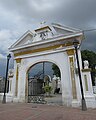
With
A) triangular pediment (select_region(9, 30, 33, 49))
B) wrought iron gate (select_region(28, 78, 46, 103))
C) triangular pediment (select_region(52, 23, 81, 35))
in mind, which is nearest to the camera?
triangular pediment (select_region(52, 23, 81, 35))

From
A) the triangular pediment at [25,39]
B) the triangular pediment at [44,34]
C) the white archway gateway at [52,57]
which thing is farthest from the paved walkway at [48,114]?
the triangular pediment at [25,39]

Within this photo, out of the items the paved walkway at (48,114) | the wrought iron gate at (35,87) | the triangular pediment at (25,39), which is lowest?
the paved walkway at (48,114)

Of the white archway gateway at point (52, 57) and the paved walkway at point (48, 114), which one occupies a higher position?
the white archway gateway at point (52, 57)

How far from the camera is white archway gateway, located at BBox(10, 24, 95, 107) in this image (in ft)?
32.5

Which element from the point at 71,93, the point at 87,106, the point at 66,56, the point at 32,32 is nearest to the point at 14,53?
the point at 32,32

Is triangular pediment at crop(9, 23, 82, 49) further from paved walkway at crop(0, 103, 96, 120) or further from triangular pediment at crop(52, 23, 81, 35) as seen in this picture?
paved walkway at crop(0, 103, 96, 120)

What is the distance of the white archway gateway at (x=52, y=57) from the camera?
9.91 metres

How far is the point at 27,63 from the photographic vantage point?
12305 millimetres

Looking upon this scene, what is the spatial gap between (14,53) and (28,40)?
1.77 m

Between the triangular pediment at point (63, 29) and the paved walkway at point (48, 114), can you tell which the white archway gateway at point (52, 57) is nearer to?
the triangular pediment at point (63, 29)

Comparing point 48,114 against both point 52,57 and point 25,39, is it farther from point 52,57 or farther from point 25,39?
point 25,39

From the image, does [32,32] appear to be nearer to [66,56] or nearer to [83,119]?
[66,56]

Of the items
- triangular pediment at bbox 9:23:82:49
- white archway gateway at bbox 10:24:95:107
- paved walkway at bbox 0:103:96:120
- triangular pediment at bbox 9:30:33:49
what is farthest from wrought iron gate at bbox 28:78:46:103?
paved walkway at bbox 0:103:96:120

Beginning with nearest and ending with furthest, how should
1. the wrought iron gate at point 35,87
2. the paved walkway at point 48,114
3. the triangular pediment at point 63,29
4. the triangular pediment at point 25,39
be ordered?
the paved walkway at point 48,114, the triangular pediment at point 63,29, the triangular pediment at point 25,39, the wrought iron gate at point 35,87
